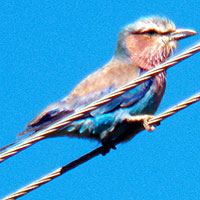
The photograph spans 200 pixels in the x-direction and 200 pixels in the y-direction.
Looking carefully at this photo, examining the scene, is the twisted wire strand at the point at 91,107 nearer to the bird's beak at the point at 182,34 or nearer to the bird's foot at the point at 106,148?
the bird's foot at the point at 106,148

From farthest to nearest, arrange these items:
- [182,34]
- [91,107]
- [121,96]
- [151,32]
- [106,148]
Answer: [151,32], [182,34], [106,148], [121,96], [91,107]

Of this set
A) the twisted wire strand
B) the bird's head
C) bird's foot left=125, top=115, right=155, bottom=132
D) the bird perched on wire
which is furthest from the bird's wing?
the twisted wire strand

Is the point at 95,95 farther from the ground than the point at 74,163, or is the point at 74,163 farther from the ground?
the point at 95,95

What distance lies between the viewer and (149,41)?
7.56 meters

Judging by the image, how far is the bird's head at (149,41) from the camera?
24.3ft

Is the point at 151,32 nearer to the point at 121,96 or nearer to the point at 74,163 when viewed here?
the point at 121,96

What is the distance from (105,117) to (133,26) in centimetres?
151

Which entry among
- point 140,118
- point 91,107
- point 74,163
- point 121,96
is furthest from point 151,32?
point 91,107

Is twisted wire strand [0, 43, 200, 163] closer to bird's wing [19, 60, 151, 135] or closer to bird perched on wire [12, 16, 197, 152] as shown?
bird perched on wire [12, 16, 197, 152]

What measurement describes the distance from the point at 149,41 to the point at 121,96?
3.65ft

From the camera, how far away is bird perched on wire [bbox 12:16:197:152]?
6.62m

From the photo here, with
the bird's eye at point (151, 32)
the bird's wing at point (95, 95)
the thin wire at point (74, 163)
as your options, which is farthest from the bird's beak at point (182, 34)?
the thin wire at point (74, 163)

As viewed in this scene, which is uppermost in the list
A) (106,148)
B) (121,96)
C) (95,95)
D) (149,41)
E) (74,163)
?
(149,41)

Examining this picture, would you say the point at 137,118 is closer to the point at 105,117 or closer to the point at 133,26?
the point at 105,117
